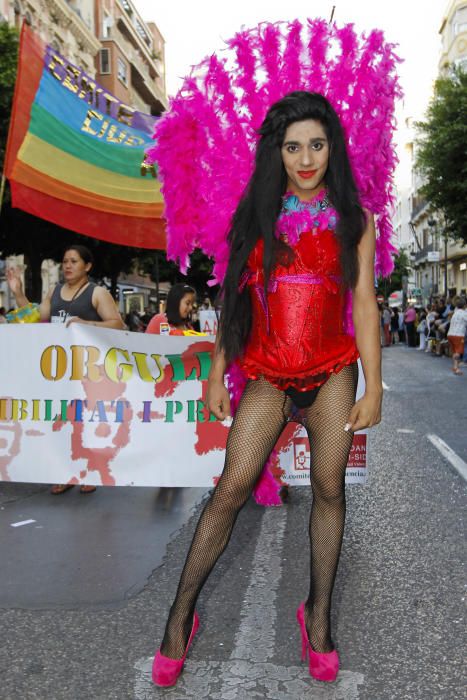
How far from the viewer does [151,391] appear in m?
5.05

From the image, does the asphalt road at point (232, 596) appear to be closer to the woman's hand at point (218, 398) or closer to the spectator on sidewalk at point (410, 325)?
the woman's hand at point (218, 398)

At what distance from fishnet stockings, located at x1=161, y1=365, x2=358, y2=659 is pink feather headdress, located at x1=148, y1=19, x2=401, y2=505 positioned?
5.03 ft

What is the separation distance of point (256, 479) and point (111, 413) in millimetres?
2582

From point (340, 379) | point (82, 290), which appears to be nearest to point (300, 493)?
point (82, 290)

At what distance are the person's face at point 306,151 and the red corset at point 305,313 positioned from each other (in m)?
0.19

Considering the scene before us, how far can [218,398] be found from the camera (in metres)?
2.78

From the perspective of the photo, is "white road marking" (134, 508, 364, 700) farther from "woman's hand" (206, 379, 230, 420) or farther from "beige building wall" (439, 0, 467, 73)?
"beige building wall" (439, 0, 467, 73)

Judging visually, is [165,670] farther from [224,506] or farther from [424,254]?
[424,254]

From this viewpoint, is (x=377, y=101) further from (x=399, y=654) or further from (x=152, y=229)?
(x=152, y=229)

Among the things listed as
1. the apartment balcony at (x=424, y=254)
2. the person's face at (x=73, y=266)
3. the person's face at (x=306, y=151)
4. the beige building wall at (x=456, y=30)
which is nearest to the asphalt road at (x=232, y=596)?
the person's face at (x=73, y=266)

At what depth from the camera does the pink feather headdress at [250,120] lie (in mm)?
4137

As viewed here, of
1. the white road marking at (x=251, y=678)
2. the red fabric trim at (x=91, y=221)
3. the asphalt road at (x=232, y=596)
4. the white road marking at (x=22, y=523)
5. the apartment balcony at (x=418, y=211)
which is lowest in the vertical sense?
the white road marking at (x=22, y=523)

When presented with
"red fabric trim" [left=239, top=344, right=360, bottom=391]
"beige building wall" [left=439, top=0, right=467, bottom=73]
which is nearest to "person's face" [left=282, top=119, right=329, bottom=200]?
"red fabric trim" [left=239, top=344, right=360, bottom=391]

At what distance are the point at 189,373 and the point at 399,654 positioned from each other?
8.52 feet
